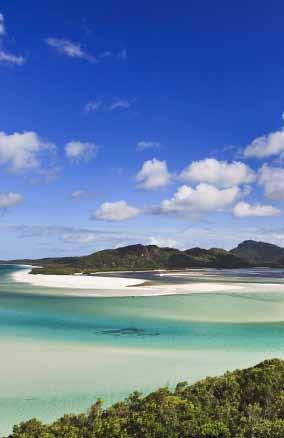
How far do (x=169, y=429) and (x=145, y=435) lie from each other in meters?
0.65

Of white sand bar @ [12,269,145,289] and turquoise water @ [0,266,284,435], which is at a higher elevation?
white sand bar @ [12,269,145,289]

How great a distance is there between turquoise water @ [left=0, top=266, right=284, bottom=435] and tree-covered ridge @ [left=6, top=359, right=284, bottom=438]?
5.23 metres

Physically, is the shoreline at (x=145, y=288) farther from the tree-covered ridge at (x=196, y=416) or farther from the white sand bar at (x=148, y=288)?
the tree-covered ridge at (x=196, y=416)

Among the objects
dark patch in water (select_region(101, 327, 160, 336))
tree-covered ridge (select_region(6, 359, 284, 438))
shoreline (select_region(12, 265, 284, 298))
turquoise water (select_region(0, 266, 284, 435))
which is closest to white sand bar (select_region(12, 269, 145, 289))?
shoreline (select_region(12, 265, 284, 298))

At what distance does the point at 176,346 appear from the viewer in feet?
93.1

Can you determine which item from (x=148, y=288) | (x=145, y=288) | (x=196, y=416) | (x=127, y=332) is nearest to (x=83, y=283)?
(x=145, y=288)

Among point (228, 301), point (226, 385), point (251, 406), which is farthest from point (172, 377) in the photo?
point (228, 301)

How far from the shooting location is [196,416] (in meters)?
11.7

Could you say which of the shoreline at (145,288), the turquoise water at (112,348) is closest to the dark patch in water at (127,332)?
the turquoise water at (112,348)

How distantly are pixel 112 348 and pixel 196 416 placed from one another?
55.3ft

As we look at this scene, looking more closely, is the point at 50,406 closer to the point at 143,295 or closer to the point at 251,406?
the point at 251,406

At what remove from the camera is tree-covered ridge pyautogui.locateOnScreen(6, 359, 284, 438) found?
1091 centimetres

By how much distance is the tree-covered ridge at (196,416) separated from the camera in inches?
429

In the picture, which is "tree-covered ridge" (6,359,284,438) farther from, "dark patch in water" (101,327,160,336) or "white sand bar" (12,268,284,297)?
"white sand bar" (12,268,284,297)
